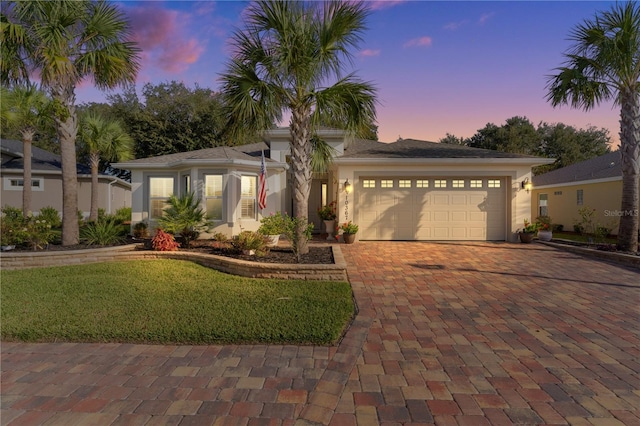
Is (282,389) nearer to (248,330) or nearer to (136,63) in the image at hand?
(248,330)

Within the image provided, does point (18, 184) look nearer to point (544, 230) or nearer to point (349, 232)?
point (349, 232)

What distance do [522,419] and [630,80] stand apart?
10.7 meters

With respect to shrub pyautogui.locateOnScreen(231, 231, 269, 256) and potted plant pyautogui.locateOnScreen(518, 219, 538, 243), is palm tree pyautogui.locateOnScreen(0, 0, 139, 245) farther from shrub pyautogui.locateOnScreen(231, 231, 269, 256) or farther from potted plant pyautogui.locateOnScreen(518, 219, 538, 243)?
potted plant pyautogui.locateOnScreen(518, 219, 538, 243)

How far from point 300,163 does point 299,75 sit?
201cm

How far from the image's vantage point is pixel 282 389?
2.66 metres

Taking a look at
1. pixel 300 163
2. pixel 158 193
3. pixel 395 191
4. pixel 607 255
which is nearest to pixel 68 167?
pixel 158 193

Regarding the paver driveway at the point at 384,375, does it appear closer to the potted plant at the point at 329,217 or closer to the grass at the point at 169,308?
the grass at the point at 169,308

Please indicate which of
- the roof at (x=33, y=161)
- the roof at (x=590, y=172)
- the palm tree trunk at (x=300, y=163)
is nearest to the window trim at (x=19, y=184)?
the roof at (x=33, y=161)

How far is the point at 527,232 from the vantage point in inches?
427

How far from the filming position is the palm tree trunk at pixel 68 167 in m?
8.59

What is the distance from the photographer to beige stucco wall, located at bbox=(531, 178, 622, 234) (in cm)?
1361

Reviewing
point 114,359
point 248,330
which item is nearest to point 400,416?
point 248,330

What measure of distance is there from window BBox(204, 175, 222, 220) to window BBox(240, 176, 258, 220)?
0.78 m

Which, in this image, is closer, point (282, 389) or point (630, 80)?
point (282, 389)
